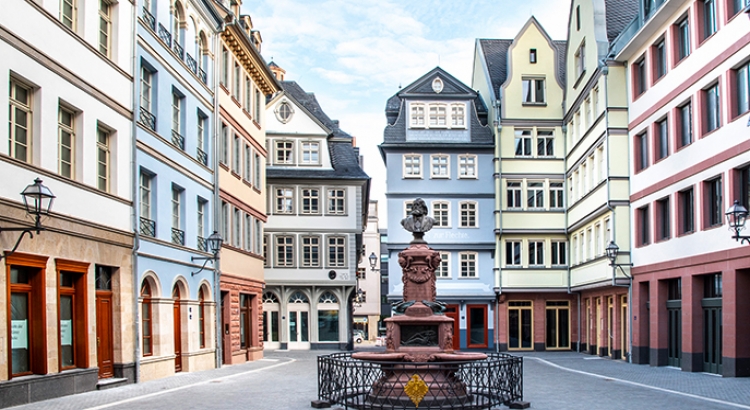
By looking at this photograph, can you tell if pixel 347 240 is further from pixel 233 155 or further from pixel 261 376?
pixel 261 376

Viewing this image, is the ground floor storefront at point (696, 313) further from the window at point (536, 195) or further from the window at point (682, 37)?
the window at point (536, 195)

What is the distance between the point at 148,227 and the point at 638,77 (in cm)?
1892

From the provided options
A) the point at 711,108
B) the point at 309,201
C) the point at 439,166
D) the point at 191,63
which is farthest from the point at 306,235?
the point at 711,108

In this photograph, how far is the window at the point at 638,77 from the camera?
31859mm

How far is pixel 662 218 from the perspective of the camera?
2967 cm

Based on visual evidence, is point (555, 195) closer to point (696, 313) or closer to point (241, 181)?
point (241, 181)

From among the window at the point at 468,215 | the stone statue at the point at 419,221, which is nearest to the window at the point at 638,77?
the window at the point at 468,215

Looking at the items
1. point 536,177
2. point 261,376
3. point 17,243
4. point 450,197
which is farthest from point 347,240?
point 17,243

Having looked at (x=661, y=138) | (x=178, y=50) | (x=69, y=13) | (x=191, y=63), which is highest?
(x=178, y=50)

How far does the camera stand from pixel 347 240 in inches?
1880

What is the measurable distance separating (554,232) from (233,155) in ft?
58.9

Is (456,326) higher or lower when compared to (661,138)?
lower

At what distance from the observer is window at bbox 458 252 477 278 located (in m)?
44.6

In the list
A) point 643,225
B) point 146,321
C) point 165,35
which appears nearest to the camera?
point 146,321
